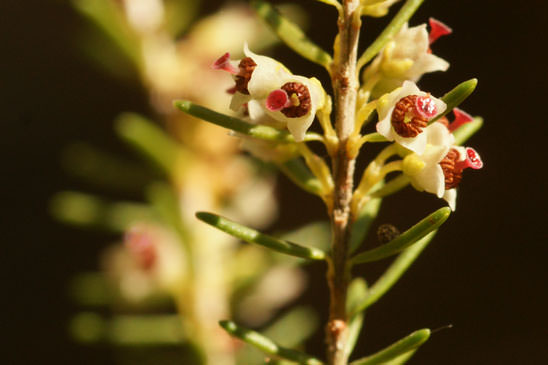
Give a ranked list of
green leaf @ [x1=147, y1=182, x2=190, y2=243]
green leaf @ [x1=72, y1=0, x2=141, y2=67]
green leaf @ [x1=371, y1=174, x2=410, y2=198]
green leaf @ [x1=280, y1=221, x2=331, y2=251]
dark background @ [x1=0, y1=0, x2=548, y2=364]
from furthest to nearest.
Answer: dark background @ [x1=0, y1=0, x2=548, y2=364] → green leaf @ [x1=280, y1=221, x2=331, y2=251] → green leaf @ [x1=72, y1=0, x2=141, y2=67] → green leaf @ [x1=147, y1=182, x2=190, y2=243] → green leaf @ [x1=371, y1=174, x2=410, y2=198]

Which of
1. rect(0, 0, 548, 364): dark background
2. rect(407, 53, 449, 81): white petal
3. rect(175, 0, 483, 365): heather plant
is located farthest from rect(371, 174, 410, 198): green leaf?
rect(0, 0, 548, 364): dark background

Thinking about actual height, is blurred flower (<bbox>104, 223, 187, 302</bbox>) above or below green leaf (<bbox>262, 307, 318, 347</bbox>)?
above

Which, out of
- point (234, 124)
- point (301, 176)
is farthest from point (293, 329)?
point (234, 124)

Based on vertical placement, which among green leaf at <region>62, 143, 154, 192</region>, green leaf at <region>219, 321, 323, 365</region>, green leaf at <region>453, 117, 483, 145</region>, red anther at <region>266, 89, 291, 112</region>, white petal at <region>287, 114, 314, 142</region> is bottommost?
green leaf at <region>219, 321, 323, 365</region>

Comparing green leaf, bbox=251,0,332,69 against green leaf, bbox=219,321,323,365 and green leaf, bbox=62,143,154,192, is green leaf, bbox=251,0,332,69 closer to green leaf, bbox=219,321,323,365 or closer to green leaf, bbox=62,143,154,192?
green leaf, bbox=219,321,323,365

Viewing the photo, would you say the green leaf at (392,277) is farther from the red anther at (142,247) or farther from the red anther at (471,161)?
the red anther at (142,247)

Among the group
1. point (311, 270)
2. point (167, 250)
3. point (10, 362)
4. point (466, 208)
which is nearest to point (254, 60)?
point (167, 250)

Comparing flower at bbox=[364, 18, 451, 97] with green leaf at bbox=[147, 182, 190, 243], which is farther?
green leaf at bbox=[147, 182, 190, 243]
